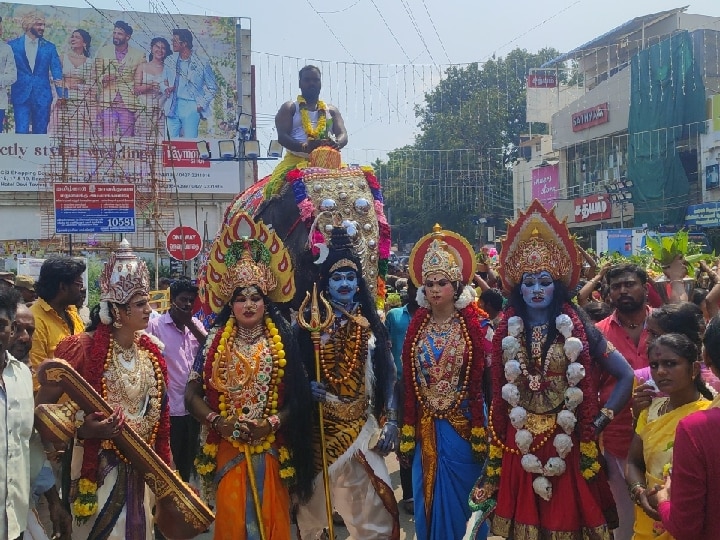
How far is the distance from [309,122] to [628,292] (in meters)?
3.55

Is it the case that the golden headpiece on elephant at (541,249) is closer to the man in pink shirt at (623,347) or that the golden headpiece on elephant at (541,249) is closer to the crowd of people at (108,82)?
the man in pink shirt at (623,347)

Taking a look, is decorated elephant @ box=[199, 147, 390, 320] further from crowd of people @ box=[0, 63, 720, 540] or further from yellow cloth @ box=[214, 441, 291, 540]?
yellow cloth @ box=[214, 441, 291, 540]

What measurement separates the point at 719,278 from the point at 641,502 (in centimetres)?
316

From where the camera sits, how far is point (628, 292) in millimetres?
4777

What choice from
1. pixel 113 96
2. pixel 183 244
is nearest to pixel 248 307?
pixel 183 244

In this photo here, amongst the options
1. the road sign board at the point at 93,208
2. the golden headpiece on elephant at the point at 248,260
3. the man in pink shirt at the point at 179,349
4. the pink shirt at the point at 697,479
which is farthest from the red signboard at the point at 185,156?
the pink shirt at the point at 697,479

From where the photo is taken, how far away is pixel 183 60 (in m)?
30.6

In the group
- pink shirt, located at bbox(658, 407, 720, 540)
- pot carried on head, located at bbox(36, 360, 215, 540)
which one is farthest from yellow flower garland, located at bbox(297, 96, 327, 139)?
pink shirt, located at bbox(658, 407, 720, 540)

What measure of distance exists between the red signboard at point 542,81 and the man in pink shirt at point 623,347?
3922cm

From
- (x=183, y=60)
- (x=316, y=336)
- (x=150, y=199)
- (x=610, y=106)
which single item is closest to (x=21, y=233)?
(x=150, y=199)

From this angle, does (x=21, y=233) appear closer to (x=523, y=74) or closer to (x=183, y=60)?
(x=183, y=60)

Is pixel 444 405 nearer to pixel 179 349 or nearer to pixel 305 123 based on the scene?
pixel 179 349

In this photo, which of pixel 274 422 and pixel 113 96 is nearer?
pixel 274 422

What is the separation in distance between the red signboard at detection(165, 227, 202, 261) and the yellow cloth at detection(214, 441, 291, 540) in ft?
30.4
